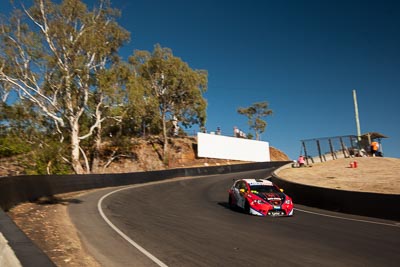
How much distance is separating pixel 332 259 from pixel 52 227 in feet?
24.9

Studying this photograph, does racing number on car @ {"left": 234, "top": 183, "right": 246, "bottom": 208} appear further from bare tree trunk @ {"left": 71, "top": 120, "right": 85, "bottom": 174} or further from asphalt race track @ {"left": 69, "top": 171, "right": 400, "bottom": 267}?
bare tree trunk @ {"left": 71, "top": 120, "right": 85, "bottom": 174}

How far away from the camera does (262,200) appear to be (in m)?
15.1

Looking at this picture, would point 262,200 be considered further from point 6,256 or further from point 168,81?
point 168,81

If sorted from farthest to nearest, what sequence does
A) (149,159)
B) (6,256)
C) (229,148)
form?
(229,148) < (149,159) < (6,256)

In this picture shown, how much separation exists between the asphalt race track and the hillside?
3808cm

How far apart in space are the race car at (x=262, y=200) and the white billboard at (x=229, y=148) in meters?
39.1

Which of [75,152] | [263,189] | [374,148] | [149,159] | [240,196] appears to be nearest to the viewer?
[263,189]

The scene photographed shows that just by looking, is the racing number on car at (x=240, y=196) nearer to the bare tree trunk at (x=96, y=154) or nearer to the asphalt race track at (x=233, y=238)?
the asphalt race track at (x=233, y=238)

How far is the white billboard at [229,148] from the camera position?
56.5 metres

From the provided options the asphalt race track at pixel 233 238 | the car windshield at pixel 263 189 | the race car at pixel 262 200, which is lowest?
the asphalt race track at pixel 233 238

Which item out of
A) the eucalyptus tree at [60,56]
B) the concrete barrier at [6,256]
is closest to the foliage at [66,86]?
the eucalyptus tree at [60,56]

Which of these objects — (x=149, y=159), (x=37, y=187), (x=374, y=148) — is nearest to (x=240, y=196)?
(x=37, y=187)

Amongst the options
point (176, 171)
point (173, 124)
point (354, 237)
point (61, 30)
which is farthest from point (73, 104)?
point (354, 237)

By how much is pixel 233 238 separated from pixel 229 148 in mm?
50176
